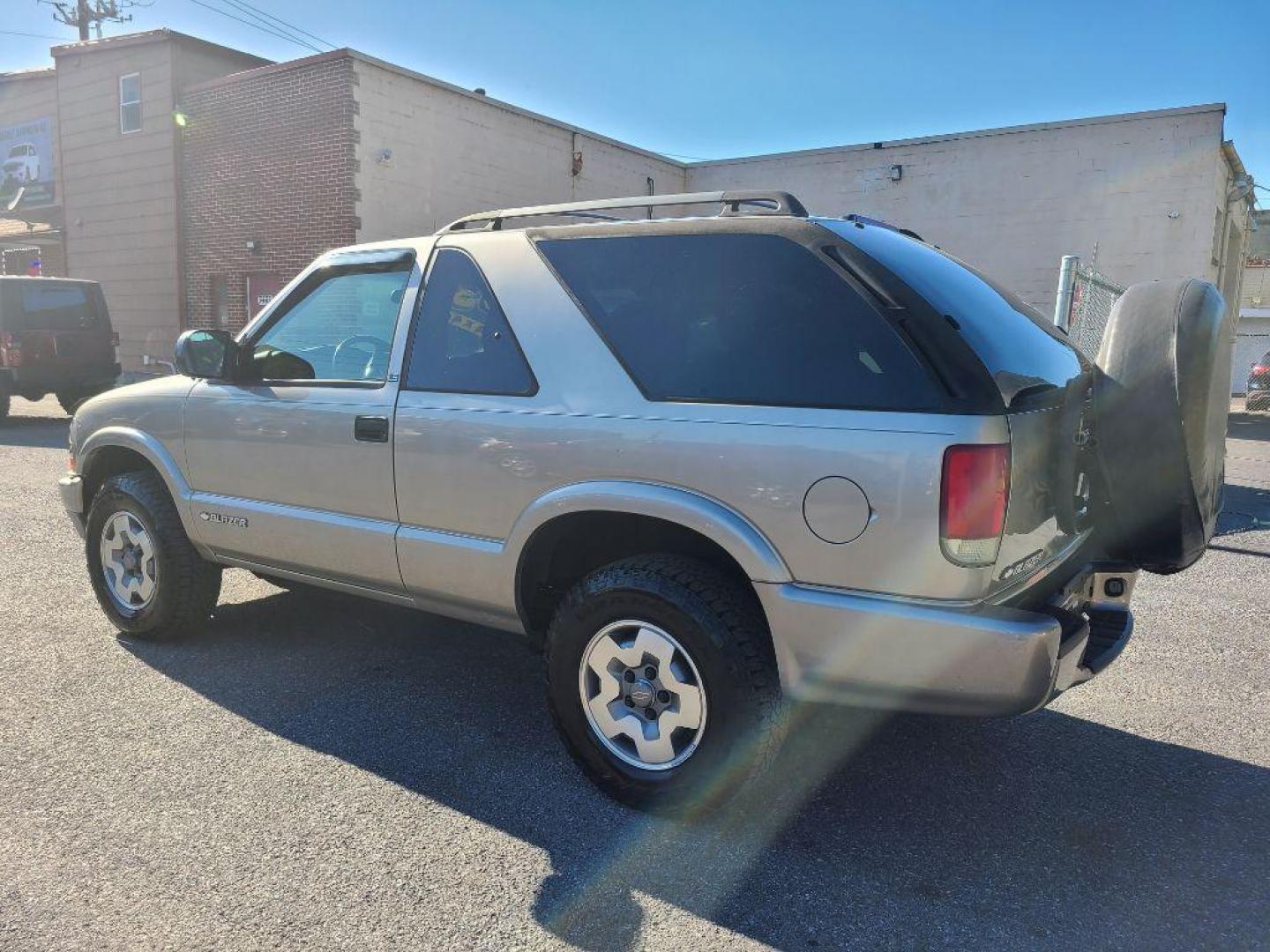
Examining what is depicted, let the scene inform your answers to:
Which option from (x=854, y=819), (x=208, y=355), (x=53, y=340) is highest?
(x=53, y=340)

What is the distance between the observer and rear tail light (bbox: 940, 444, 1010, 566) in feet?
7.75

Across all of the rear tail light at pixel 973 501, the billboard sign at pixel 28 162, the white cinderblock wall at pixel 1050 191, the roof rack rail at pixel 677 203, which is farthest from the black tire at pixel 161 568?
the billboard sign at pixel 28 162

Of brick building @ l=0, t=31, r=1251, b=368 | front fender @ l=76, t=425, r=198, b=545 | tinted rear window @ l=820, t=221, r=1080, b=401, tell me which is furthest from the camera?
brick building @ l=0, t=31, r=1251, b=368

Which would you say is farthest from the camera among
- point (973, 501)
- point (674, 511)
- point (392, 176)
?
point (392, 176)

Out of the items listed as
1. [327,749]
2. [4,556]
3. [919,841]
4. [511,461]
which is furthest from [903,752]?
[4,556]

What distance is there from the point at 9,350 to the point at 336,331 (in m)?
12.0

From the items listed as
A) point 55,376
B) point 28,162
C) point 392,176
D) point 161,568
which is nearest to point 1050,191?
point 392,176

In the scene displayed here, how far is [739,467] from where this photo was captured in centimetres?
264

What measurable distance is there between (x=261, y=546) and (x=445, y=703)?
102 cm

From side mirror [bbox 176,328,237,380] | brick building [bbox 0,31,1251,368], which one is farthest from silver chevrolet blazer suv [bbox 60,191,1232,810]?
brick building [bbox 0,31,1251,368]

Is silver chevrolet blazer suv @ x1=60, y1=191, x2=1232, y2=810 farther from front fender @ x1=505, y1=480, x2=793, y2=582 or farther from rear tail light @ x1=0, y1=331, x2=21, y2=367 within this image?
rear tail light @ x1=0, y1=331, x2=21, y2=367

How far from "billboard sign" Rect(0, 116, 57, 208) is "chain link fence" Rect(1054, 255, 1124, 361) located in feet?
72.9

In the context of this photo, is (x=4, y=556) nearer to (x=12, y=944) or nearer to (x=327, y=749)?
(x=327, y=749)

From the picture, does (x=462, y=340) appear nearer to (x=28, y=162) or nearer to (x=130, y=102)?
(x=130, y=102)
